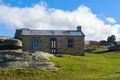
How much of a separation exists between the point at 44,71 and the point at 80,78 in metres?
5.13

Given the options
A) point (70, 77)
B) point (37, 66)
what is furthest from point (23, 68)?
point (70, 77)

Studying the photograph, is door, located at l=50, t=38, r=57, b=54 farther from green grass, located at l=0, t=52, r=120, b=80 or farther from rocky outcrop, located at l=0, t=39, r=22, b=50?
rocky outcrop, located at l=0, t=39, r=22, b=50

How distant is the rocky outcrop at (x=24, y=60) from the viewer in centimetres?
4462

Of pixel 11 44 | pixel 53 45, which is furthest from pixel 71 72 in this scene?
pixel 53 45

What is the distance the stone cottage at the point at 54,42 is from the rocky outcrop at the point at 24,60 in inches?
609

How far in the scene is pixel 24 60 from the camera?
1799 inches

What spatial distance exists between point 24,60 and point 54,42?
17.9 meters

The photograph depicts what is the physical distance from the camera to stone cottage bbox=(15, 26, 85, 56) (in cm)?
6271

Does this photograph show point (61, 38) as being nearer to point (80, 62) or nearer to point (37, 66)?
point (80, 62)

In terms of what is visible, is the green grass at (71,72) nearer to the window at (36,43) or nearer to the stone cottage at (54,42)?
the stone cottage at (54,42)

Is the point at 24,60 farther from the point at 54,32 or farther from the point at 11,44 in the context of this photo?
the point at 54,32

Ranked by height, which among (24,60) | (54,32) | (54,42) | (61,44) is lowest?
(24,60)

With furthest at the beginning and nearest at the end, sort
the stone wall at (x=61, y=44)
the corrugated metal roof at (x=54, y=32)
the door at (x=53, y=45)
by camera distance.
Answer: the corrugated metal roof at (x=54, y=32) < the stone wall at (x=61, y=44) < the door at (x=53, y=45)

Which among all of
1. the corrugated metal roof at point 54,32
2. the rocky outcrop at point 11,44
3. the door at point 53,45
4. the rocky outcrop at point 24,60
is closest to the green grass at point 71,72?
the rocky outcrop at point 24,60
